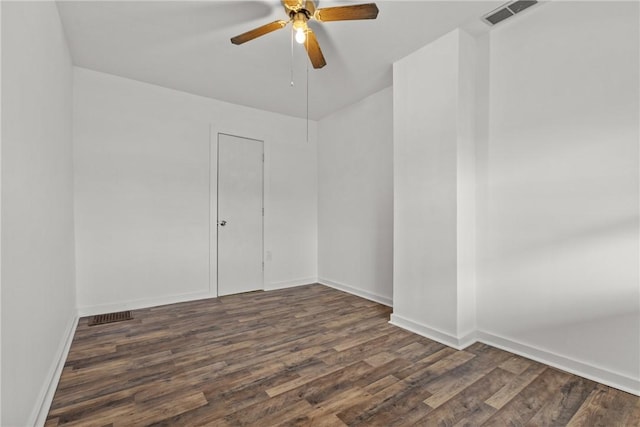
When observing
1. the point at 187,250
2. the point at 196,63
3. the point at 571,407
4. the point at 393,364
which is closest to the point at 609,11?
the point at 571,407

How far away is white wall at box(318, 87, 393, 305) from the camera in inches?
147

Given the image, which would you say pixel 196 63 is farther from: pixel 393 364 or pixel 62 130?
pixel 393 364

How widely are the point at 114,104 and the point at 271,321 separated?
9.98 ft

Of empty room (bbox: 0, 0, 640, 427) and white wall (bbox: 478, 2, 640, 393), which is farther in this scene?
white wall (bbox: 478, 2, 640, 393)

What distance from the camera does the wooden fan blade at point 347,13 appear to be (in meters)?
1.90

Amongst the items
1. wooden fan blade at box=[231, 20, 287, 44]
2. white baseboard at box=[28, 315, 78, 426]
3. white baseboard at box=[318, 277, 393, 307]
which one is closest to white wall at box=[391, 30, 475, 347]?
white baseboard at box=[318, 277, 393, 307]

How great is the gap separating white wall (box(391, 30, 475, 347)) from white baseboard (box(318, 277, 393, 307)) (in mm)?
629

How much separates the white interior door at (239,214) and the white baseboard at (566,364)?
3013mm

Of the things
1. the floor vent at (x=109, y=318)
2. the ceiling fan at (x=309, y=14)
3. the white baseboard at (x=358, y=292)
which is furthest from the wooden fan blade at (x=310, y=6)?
the floor vent at (x=109, y=318)

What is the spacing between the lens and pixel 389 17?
93.4 inches

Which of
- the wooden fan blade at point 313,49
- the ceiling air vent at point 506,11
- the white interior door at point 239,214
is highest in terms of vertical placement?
the ceiling air vent at point 506,11

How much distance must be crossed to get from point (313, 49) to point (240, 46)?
89 centimetres

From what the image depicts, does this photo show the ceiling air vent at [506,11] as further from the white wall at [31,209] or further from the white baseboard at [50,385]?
the white baseboard at [50,385]

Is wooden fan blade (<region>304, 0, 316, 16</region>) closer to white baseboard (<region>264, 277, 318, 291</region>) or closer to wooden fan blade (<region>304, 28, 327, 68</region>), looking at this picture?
wooden fan blade (<region>304, 28, 327, 68</region>)
